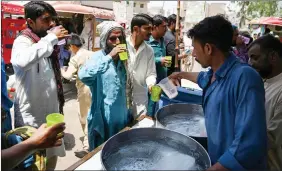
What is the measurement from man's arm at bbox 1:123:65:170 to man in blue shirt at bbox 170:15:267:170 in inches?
31.7

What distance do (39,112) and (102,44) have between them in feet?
2.83

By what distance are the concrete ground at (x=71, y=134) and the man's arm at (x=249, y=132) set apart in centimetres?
259

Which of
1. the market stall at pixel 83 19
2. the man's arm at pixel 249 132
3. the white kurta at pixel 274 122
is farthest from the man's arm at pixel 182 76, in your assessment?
the market stall at pixel 83 19

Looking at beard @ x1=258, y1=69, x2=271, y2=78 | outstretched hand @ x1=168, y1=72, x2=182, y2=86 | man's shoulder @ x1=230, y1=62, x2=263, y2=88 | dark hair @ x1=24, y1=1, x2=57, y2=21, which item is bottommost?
outstretched hand @ x1=168, y1=72, x2=182, y2=86

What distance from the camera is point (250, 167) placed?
1.05 metres

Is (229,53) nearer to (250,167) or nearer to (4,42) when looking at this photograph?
(250,167)

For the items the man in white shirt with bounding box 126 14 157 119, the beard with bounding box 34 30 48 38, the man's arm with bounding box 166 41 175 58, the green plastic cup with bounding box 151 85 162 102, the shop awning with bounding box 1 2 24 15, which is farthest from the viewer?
the shop awning with bounding box 1 2 24 15

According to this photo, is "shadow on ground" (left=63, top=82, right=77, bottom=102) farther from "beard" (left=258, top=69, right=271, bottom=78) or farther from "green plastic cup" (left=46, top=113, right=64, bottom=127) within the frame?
"beard" (left=258, top=69, right=271, bottom=78)

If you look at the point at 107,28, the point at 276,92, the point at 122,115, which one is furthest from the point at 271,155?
the point at 107,28

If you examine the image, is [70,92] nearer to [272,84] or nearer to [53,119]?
[53,119]

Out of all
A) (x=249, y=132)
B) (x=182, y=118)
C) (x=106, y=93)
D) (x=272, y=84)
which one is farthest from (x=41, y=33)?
(x=272, y=84)

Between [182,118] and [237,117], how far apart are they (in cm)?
69

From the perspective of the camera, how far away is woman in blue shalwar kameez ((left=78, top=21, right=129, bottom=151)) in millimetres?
2002

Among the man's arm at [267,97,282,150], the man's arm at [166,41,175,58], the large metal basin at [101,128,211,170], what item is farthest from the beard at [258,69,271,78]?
the man's arm at [166,41,175,58]
